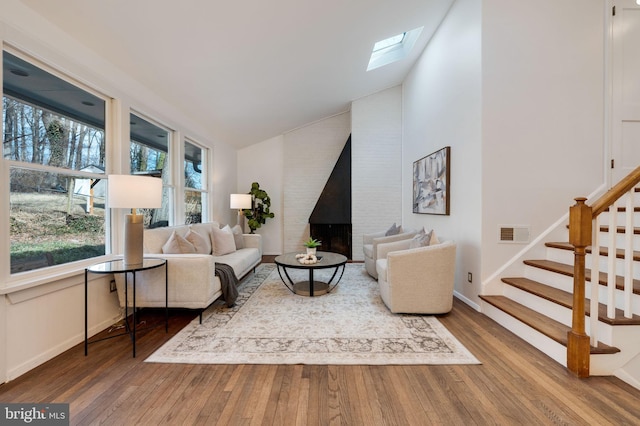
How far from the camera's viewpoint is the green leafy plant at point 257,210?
19.4 feet

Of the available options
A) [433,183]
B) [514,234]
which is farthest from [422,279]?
[433,183]

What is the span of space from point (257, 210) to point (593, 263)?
535 cm

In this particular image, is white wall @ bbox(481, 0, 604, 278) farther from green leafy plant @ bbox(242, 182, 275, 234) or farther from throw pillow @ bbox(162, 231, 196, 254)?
green leafy plant @ bbox(242, 182, 275, 234)

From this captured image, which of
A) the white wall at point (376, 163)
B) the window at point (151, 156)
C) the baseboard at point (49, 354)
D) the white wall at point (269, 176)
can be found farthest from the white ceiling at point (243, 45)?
the baseboard at point (49, 354)

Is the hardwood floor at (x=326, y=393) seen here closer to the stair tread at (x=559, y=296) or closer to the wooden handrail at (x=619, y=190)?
the stair tread at (x=559, y=296)

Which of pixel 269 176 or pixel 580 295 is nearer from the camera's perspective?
pixel 580 295

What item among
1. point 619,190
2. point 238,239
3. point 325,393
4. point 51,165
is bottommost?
point 325,393

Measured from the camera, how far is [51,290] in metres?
2.01

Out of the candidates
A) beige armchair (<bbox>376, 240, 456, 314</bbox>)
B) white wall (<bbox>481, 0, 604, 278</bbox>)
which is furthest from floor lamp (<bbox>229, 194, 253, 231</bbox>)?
white wall (<bbox>481, 0, 604, 278</bbox>)

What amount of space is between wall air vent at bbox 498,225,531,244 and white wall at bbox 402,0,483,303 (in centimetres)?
22

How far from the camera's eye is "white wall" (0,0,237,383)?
5.73 feet

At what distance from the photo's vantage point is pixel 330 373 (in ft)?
6.00

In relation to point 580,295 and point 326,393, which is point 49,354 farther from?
point 580,295

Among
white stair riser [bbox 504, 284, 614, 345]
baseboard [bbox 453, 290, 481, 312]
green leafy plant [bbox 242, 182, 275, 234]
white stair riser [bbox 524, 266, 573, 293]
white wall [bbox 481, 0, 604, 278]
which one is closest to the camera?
white stair riser [bbox 504, 284, 614, 345]
